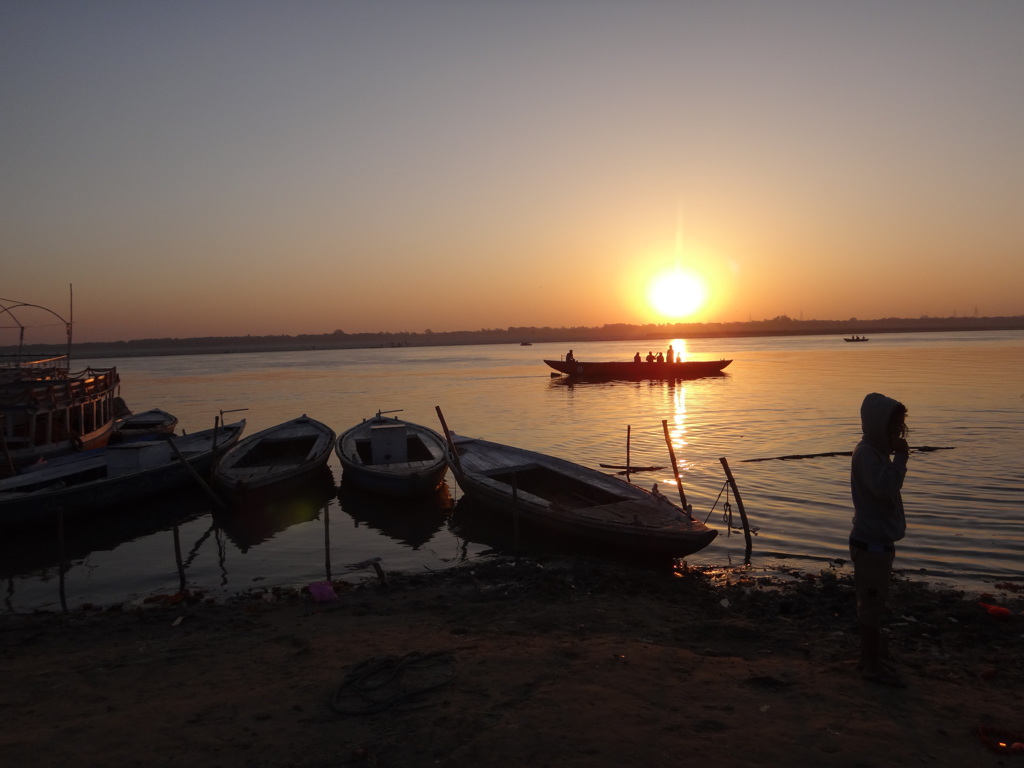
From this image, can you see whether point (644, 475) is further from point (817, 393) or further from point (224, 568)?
point (817, 393)

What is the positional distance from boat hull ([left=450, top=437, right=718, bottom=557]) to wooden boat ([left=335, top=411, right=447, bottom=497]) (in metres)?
0.88

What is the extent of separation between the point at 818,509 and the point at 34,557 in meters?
16.5

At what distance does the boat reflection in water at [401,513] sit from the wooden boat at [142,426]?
1331cm

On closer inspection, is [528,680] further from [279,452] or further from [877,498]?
[279,452]

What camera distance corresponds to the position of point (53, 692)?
281 inches

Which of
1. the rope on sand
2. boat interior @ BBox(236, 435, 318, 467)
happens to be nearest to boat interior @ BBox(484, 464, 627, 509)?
the rope on sand

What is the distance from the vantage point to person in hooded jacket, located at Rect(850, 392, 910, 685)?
19.3ft

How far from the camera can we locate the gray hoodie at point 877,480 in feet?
19.3

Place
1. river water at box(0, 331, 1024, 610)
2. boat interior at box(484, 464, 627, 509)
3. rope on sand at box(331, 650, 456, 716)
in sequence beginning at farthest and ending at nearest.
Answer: boat interior at box(484, 464, 627, 509) → river water at box(0, 331, 1024, 610) → rope on sand at box(331, 650, 456, 716)

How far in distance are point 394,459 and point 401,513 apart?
7.36ft

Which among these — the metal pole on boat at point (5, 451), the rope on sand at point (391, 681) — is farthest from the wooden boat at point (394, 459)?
A: the rope on sand at point (391, 681)

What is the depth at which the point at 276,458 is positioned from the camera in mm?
22141

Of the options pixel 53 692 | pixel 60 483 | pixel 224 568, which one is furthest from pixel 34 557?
pixel 53 692

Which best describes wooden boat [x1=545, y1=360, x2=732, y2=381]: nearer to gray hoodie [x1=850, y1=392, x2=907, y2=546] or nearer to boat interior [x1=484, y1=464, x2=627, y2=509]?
boat interior [x1=484, y1=464, x2=627, y2=509]
